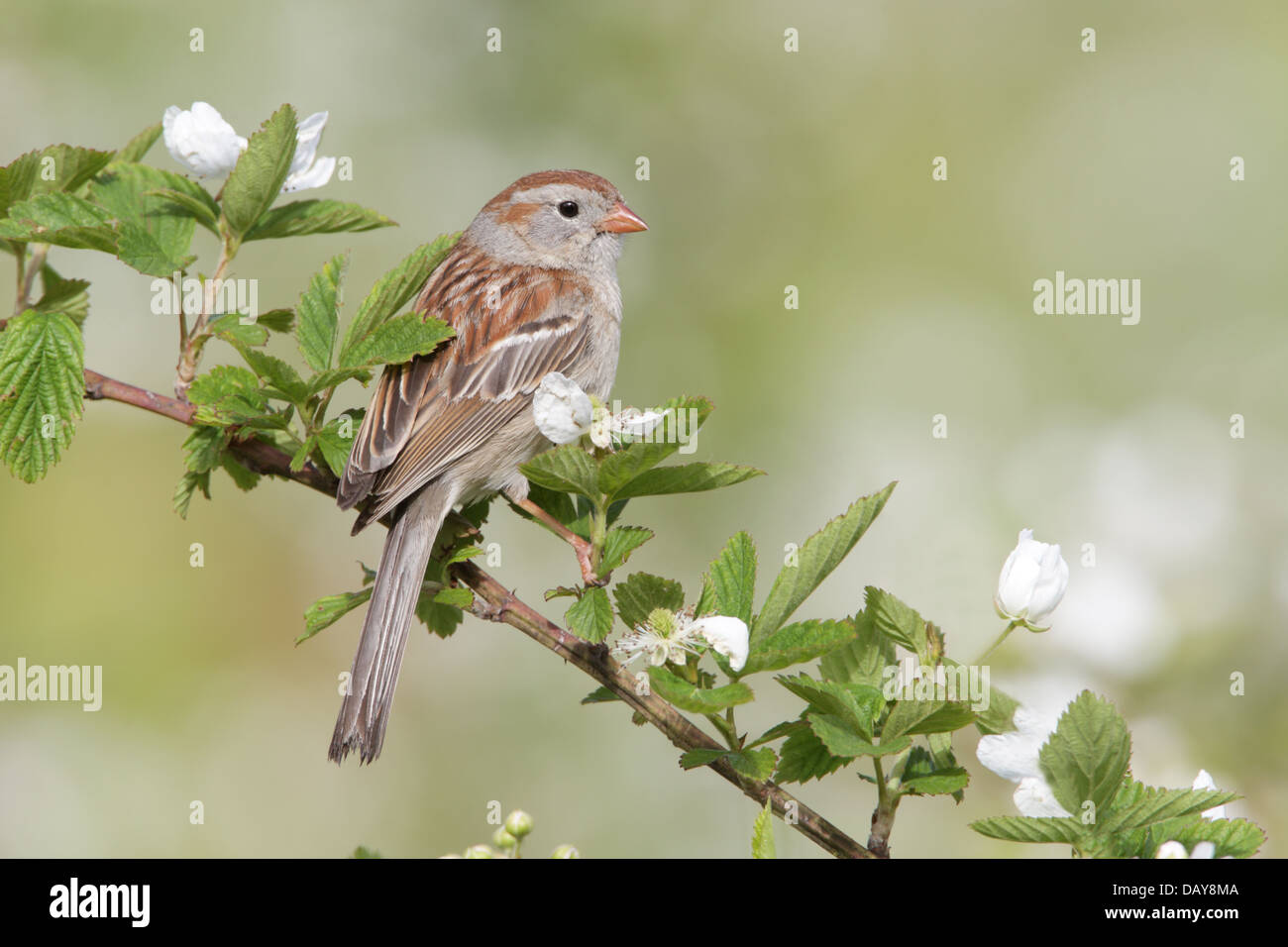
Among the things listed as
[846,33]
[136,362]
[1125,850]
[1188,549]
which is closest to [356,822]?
[136,362]

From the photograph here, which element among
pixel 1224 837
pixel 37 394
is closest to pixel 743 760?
pixel 1224 837

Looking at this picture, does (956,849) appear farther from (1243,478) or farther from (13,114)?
(13,114)

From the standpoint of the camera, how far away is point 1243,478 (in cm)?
416

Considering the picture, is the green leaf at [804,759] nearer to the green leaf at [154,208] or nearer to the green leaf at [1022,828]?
the green leaf at [1022,828]

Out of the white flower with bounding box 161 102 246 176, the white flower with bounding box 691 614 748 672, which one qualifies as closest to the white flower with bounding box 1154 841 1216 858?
the white flower with bounding box 691 614 748 672

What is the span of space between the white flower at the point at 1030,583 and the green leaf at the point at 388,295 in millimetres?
1281

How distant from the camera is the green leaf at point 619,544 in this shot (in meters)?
2.20

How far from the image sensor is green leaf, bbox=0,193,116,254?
2.35 m

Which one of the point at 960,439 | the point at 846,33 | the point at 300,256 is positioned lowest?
the point at 960,439

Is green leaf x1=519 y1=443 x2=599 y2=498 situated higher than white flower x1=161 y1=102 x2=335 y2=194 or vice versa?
white flower x1=161 y1=102 x2=335 y2=194

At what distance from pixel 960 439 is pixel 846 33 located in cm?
234

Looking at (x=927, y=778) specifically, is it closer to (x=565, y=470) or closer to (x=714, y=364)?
(x=565, y=470)

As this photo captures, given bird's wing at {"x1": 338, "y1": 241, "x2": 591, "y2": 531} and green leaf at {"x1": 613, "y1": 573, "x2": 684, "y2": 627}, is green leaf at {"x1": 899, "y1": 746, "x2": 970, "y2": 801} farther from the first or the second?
bird's wing at {"x1": 338, "y1": 241, "x2": 591, "y2": 531}

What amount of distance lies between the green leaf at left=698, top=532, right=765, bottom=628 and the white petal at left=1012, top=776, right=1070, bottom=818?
1.61 feet
